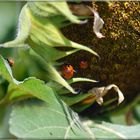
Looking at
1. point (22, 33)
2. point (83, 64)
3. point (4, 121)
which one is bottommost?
point (4, 121)

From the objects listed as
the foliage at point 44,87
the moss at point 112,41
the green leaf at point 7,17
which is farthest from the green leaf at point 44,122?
the green leaf at point 7,17

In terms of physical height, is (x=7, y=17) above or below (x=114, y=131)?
above

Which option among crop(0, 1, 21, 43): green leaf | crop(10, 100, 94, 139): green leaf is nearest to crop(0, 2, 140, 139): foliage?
crop(10, 100, 94, 139): green leaf

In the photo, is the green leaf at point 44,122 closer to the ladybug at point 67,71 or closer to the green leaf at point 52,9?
the ladybug at point 67,71

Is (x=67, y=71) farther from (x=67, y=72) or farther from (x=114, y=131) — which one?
(x=114, y=131)

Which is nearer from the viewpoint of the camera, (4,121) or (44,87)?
(44,87)

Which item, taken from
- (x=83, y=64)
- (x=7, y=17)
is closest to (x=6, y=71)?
(x=83, y=64)

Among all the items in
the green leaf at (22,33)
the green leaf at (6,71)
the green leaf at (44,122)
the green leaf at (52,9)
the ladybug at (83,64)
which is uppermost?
the green leaf at (52,9)

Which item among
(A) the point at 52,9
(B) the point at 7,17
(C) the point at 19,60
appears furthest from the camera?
(B) the point at 7,17
